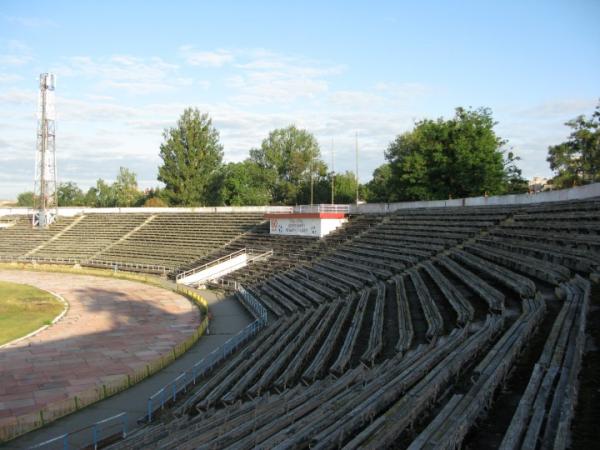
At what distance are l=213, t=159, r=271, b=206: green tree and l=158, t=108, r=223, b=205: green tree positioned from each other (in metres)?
2.50

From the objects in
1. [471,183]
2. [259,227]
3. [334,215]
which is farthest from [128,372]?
[471,183]

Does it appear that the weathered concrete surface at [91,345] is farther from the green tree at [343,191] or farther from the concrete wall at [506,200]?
the green tree at [343,191]

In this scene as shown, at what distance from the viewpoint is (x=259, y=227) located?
46.5 meters

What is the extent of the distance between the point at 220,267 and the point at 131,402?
78.8 feet

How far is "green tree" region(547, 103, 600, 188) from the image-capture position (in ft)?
148

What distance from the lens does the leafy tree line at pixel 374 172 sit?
44.9 m

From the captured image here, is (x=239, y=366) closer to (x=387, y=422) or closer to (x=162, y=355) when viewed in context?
(x=162, y=355)

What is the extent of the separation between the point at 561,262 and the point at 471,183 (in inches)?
1204

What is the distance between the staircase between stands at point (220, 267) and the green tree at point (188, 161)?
3344cm

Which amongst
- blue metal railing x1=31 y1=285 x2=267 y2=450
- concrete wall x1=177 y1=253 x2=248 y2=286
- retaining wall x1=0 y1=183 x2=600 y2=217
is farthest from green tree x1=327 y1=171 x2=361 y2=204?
blue metal railing x1=31 y1=285 x2=267 y2=450

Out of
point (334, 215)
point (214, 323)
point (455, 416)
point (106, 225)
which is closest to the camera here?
point (455, 416)

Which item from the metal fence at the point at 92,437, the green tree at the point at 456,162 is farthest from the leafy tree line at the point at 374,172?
the metal fence at the point at 92,437

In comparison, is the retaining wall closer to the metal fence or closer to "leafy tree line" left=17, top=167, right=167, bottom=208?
the metal fence

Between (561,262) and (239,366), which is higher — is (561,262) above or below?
above
